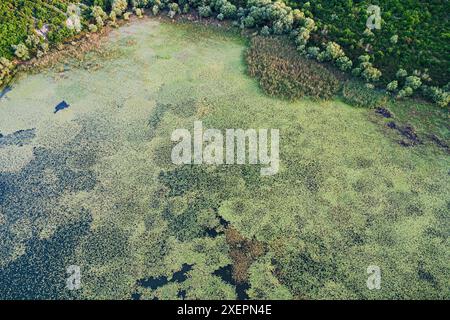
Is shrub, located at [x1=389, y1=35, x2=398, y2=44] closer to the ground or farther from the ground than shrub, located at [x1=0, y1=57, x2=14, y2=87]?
farther from the ground

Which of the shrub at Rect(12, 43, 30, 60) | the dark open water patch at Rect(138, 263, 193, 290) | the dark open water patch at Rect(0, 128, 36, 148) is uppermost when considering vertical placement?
the shrub at Rect(12, 43, 30, 60)

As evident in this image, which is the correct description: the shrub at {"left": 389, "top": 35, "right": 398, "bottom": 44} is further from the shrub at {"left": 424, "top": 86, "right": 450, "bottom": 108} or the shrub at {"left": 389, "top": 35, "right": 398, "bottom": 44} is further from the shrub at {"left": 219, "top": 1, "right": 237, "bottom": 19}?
the shrub at {"left": 219, "top": 1, "right": 237, "bottom": 19}

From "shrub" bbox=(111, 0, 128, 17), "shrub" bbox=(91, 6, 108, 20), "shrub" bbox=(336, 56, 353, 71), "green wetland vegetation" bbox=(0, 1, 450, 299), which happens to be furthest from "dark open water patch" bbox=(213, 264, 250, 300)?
"shrub" bbox=(111, 0, 128, 17)

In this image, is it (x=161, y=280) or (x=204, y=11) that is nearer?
(x=161, y=280)

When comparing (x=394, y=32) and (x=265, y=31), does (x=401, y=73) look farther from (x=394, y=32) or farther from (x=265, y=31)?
(x=265, y=31)

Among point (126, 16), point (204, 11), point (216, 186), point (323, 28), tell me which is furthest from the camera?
point (126, 16)

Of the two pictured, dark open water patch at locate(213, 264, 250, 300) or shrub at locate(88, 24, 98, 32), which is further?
shrub at locate(88, 24, 98, 32)

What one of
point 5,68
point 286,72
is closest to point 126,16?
point 5,68
